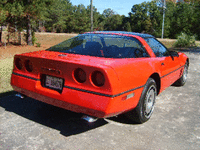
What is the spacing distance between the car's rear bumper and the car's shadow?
0.50 metres

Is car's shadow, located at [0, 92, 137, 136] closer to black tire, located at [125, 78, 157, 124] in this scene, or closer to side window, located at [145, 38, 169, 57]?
black tire, located at [125, 78, 157, 124]

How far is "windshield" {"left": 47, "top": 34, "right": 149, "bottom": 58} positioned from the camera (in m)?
3.25

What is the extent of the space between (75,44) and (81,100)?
1253mm

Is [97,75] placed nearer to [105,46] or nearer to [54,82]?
[54,82]

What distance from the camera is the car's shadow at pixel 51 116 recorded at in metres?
3.33

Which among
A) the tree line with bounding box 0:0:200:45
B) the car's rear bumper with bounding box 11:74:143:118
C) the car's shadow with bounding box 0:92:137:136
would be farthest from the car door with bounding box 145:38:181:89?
the tree line with bounding box 0:0:200:45

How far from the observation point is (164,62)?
4.10 meters

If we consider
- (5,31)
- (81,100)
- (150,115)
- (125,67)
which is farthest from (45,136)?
(5,31)

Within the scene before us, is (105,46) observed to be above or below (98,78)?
above

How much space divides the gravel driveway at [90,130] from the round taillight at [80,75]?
2.72ft

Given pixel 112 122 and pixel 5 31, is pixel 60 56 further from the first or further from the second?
pixel 5 31

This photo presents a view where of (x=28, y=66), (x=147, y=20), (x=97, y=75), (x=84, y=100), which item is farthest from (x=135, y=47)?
(x=147, y=20)

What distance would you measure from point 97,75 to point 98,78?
0.13 ft

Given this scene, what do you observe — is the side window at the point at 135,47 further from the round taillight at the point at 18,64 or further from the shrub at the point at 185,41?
the shrub at the point at 185,41
